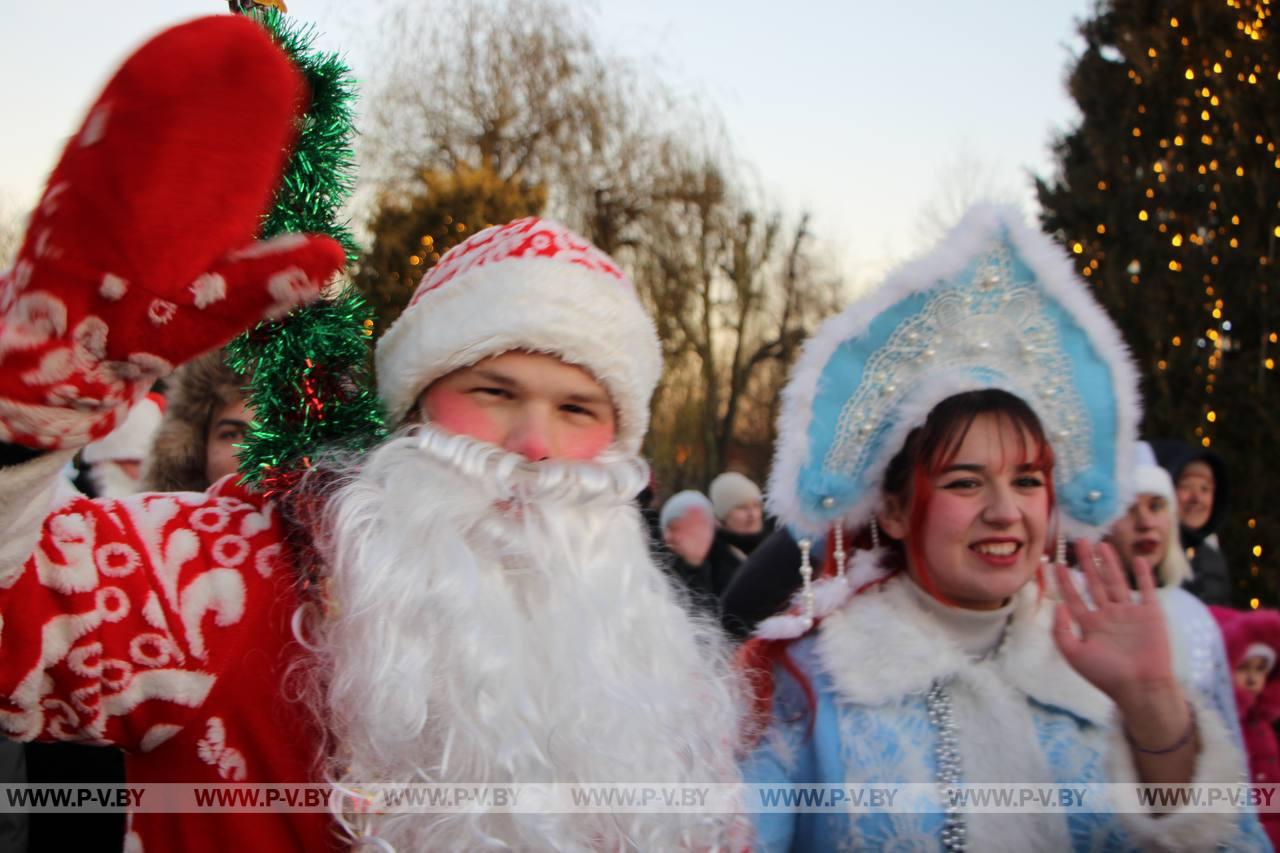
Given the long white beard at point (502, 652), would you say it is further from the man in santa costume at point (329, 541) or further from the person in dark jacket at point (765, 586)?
the person in dark jacket at point (765, 586)

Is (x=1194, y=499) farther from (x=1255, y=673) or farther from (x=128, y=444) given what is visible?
(x=128, y=444)

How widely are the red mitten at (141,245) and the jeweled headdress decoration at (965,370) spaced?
5.07ft

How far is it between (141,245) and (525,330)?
2.87 feet

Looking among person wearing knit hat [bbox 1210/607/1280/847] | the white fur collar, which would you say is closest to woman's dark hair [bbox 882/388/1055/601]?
the white fur collar

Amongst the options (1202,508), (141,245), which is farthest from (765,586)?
(141,245)

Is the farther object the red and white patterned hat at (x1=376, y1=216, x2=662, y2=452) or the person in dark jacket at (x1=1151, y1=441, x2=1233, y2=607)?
the person in dark jacket at (x1=1151, y1=441, x2=1233, y2=607)

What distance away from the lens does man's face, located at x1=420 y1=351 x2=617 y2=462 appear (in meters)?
1.87

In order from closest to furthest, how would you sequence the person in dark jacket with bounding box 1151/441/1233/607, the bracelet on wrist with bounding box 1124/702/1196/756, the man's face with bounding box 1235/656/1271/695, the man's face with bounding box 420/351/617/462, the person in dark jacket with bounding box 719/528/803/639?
the man's face with bounding box 420/351/617/462, the bracelet on wrist with bounding box 1124/702/1196/756, the man's face with bounding box 1235/656/1271/695, the person in dark jacket with bounding box 719/528/803/639, the person in dark jacket with bounding box 1151/441/1233/607

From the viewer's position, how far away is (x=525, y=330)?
189 cm

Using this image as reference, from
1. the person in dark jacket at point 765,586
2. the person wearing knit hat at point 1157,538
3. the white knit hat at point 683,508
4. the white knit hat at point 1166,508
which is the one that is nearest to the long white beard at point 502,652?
the person in dark jacket at point 765,586

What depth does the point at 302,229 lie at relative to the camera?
1.74 m

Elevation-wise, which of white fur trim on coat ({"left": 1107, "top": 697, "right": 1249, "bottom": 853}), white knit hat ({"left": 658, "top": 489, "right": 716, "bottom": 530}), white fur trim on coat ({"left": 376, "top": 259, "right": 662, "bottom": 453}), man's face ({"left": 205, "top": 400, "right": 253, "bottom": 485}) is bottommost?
white knit hat ({"left": 658, "top": 489, "right": 716, "bottom": 530})

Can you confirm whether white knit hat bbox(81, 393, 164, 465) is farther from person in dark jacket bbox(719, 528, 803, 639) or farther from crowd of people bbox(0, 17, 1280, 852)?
person in dark jacket bbox(719, 528, 803, 639)

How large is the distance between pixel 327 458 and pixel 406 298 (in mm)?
3589
